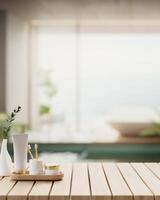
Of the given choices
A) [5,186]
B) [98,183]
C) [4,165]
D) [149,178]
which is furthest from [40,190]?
[149,178]

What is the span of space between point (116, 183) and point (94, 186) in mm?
124

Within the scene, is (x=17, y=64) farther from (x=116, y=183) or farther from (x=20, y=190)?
(x=20, y=190)

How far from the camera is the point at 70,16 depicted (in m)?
6.69

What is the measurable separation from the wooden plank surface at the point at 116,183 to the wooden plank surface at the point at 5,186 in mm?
413

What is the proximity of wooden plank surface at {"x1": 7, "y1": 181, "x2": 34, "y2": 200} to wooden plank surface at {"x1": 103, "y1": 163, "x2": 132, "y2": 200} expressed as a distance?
0.34 meters

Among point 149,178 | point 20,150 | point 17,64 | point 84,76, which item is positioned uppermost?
point 17,64

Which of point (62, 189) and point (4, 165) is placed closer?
point (62, 189)

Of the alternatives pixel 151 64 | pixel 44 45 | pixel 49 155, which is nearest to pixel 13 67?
pixel 44 45

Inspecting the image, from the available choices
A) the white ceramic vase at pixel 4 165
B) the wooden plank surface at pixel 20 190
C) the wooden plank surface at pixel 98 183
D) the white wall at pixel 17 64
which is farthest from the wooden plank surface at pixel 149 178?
the white wall at pixel 17 64

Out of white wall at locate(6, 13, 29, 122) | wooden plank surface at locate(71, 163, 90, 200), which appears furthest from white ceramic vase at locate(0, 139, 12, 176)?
white wall at locate(6, 13, 29, 122)

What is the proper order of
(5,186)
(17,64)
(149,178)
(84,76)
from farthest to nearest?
(84,76)
(17,64)
(149,178)
(5,186)

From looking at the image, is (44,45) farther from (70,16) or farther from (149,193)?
(149,193)

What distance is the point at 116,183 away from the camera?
230 cm

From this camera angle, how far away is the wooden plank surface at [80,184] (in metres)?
2.02
